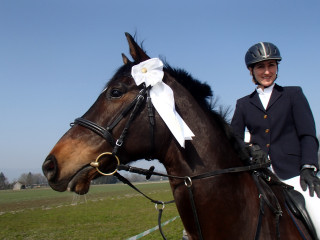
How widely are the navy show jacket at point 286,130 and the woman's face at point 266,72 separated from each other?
130 mm

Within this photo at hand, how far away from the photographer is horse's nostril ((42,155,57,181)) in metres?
A: 2.65

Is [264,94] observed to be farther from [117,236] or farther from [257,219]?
[117,236]

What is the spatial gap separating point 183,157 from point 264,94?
4.86 ft

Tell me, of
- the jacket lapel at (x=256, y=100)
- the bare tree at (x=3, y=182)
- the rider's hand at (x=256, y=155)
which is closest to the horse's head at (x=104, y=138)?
the rider's hand at (x=256, y=155)

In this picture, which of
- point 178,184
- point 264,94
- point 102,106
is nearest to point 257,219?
point 178,184

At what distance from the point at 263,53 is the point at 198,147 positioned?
1.62 metres

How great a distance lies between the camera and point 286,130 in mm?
3340

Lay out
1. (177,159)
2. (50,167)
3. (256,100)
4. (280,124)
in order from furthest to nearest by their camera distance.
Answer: (256,100) → (280,124) → (177,159) → (50,167)

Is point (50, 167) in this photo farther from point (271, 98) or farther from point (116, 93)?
point (271, 98)

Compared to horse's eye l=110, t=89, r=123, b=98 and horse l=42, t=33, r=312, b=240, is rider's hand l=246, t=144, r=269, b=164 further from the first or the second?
horse's eye l=110, t=89, r=123, b=98

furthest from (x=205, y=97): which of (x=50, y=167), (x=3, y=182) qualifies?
(x=3, y=182)

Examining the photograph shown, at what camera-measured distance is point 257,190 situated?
2945mm

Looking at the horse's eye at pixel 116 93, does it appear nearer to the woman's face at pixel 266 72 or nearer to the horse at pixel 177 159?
the horse at pixel 177 159

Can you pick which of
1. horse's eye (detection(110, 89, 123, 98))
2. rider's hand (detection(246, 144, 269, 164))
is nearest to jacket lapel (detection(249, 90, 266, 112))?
rider's hand (detection(246, 144, 269, 164))
